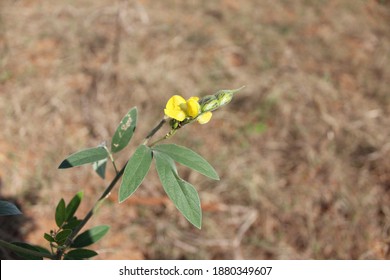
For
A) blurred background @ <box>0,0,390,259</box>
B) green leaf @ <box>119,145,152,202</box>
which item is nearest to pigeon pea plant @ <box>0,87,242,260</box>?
green leaf @ <box>119,145,152,202</box>

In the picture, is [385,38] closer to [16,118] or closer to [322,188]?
[322,188]

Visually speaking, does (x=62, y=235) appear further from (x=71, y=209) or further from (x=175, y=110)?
(x=175, y=110)

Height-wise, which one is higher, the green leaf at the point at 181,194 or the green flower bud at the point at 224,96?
the green flower bud at the point at 224,96

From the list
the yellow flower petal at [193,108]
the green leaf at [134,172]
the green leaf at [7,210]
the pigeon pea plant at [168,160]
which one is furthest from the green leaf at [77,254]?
the yellow flower petal at [193,108]

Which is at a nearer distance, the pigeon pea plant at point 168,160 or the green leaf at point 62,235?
the pigeon pea plant at point 168,160

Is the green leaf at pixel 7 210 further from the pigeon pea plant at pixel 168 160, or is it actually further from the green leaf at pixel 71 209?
the green leaf at pixel 71 209
